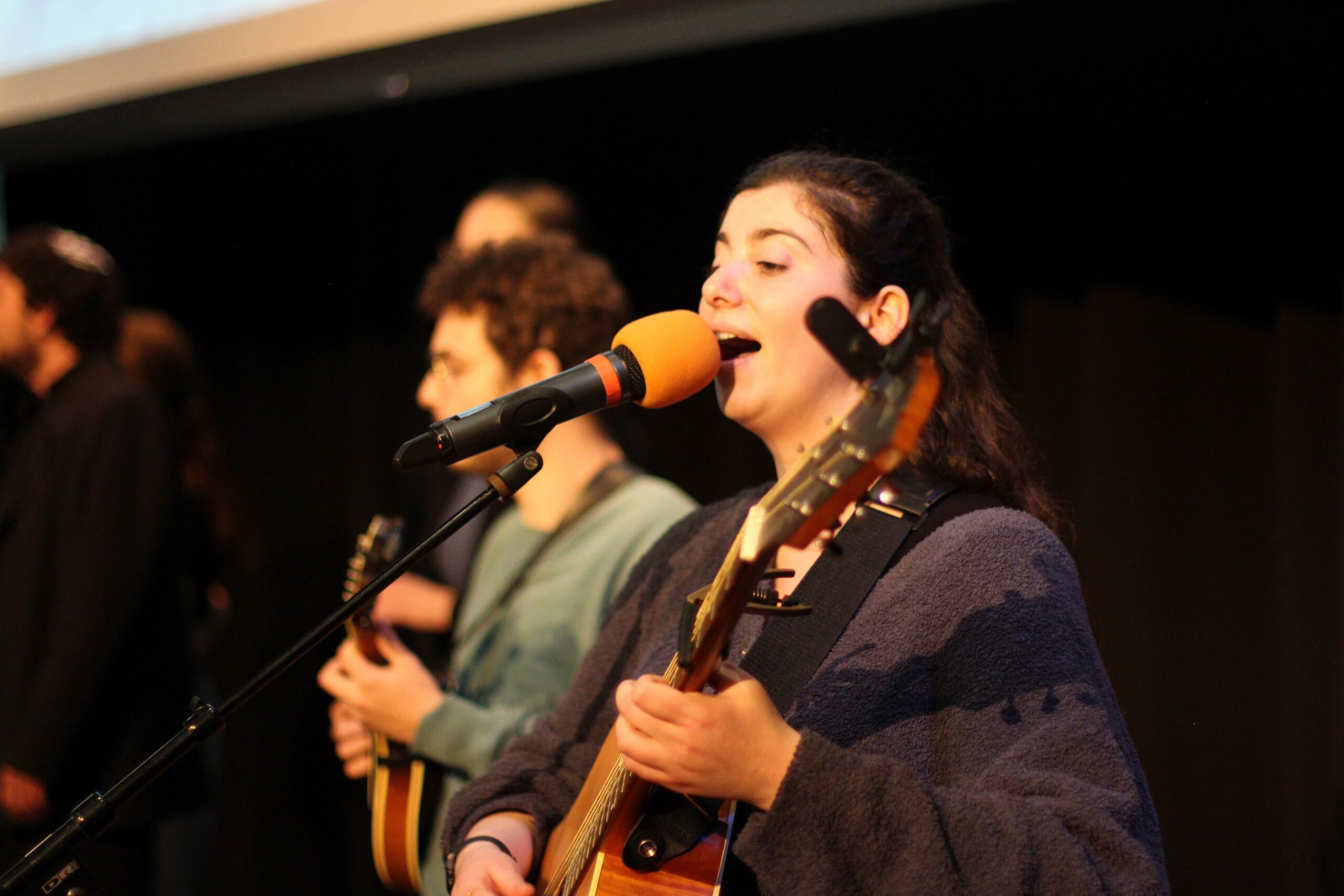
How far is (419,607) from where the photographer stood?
8.98ft

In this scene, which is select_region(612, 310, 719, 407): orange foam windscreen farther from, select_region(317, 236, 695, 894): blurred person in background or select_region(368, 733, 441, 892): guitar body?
select_region(368, 733, 441, 892): guitar body

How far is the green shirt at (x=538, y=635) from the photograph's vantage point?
1.96 m

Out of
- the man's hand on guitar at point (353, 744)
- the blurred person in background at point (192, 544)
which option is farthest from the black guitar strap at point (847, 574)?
the blurred person in background at point (192, 544)

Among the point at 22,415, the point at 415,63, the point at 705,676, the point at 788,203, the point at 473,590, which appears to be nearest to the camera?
the point at 705,676

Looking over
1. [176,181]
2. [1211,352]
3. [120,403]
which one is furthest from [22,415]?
[1211,352]

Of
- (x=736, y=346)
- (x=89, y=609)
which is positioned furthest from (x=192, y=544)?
(x=736, y=346)

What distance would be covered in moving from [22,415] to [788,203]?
2.41 meters

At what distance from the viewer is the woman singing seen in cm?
111

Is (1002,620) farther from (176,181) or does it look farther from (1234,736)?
(176,181)

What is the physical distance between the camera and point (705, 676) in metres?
1.12

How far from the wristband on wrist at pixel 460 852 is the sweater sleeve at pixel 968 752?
0.44 meters

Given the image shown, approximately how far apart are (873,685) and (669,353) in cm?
43

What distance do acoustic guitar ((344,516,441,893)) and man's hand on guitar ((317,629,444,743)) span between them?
0.09 ft

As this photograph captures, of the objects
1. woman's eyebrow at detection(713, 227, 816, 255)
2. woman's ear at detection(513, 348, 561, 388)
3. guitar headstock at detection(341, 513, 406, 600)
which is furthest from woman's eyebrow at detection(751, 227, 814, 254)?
guitar headstock at detection(341, 513, 406, 600)
